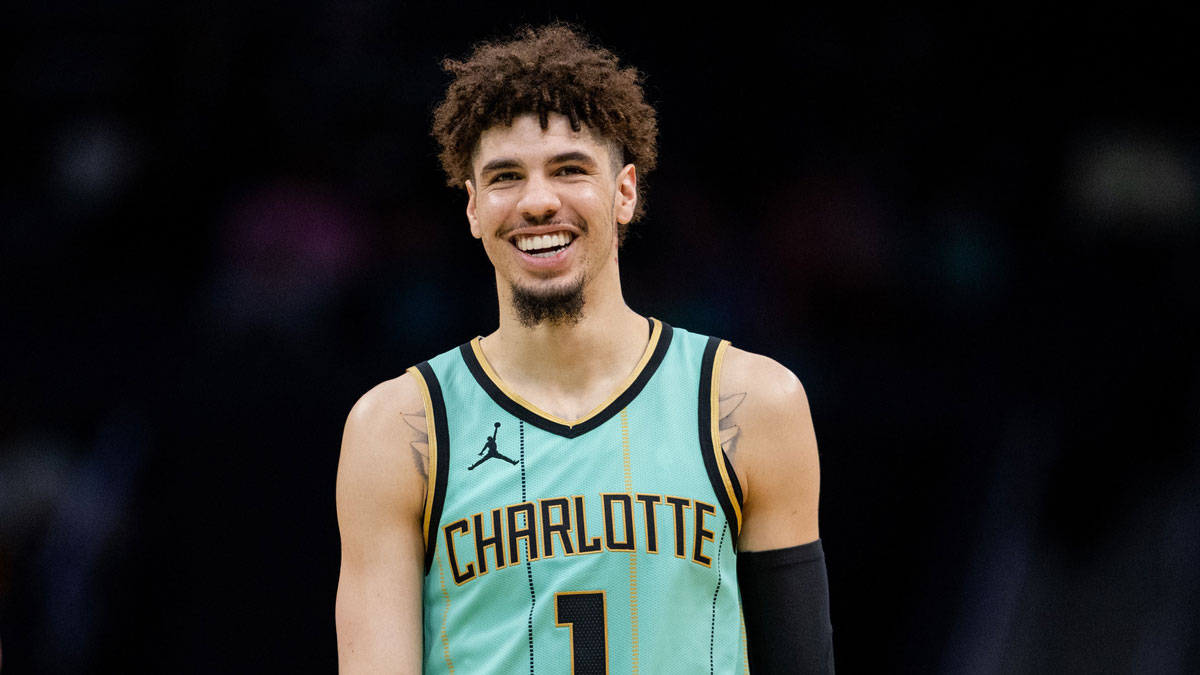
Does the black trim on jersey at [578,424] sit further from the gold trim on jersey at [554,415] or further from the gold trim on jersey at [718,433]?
the gold trim on jersey at [718,433]

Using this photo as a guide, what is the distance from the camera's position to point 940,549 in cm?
432

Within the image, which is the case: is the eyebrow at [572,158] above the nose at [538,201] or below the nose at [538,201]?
above

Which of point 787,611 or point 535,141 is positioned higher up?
point 535,141

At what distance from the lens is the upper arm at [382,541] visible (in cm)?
226

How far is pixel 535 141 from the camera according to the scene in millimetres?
2357

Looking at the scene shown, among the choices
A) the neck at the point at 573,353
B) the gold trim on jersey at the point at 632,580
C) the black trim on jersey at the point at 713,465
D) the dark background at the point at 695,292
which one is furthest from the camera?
the dark background at the point at 695,292

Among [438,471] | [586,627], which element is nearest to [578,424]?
[438,471]

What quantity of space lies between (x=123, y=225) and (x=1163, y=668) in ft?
12.4

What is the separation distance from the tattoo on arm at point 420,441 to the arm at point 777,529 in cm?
55

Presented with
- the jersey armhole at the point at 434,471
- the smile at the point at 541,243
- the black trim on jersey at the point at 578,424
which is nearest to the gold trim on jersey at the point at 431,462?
the jersey armhole at the point at 434,471

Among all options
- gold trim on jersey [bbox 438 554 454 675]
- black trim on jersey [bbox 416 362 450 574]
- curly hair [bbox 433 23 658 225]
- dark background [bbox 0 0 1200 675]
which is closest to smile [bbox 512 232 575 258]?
curly hair [bbox 433 23 658 225]

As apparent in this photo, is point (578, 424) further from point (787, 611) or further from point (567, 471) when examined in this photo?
point (787, 611)

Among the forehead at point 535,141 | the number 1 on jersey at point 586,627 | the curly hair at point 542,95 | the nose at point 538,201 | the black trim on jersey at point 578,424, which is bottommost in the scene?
the number 1 on jersey at point 586,627

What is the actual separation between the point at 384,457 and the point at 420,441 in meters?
0.07
